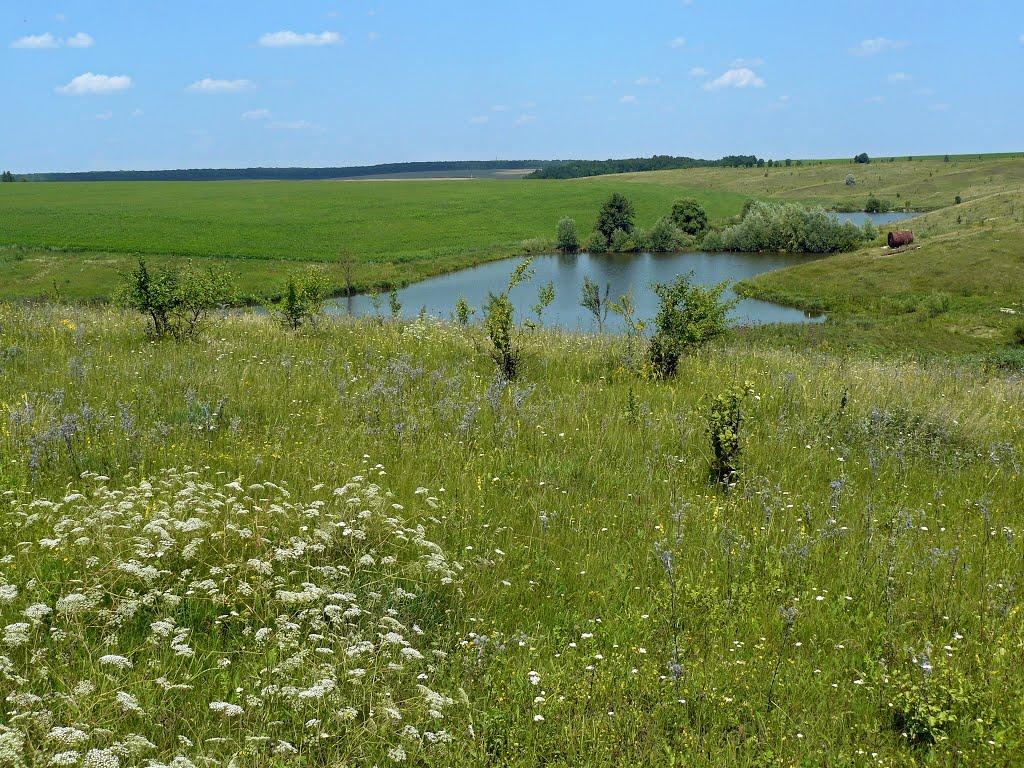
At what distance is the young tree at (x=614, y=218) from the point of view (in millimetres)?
83375

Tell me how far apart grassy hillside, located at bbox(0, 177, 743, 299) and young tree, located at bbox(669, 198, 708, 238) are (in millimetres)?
9045

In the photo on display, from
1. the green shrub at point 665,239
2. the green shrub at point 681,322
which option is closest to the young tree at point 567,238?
the green shrub at point 665,239

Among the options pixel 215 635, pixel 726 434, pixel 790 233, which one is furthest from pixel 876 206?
pixel 215 635

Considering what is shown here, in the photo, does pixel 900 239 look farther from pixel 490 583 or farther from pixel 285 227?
pixel 285 227

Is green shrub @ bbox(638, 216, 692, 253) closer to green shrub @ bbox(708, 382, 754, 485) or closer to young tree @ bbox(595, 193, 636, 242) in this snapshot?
young tree @ bbox(595, 193, 636, 242)

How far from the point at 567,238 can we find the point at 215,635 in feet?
263

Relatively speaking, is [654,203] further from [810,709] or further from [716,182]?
[810,709]

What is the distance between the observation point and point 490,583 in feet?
14.9

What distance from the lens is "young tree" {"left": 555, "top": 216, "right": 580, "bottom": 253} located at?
81.2m

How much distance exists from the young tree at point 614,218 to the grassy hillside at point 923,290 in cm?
2847

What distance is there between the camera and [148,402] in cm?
776

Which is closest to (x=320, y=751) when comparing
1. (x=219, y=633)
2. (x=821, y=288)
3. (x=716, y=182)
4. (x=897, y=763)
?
(x=219, y=633)

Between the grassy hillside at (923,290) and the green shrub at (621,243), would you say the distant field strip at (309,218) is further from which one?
the grassy hillside at (923,290)

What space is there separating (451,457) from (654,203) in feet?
384
